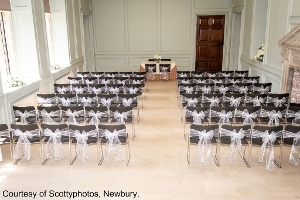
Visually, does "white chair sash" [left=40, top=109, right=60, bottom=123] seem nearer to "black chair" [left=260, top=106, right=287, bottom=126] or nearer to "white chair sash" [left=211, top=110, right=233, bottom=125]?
"white chair sash" [left=211, top=110, right=233, bottom=125]

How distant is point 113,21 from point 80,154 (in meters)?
12.1

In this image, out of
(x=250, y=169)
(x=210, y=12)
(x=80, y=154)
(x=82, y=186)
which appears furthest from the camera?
(x=210, y=12)

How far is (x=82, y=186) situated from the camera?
5.29 meters

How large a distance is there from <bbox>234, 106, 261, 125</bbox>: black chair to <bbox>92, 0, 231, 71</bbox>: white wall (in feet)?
33.9

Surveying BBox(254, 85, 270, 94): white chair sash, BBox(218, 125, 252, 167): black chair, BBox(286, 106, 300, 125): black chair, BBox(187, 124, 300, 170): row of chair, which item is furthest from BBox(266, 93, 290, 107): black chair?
BBox(218, 125, 252, 167): black chair

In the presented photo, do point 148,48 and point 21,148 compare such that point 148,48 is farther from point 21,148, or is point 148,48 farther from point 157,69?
point 21,148

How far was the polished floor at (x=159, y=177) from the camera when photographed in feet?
16.6

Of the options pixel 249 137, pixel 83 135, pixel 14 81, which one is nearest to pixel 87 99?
pixel 14 81

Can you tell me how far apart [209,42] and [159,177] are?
12925 mm

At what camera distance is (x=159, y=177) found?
18.2 feet

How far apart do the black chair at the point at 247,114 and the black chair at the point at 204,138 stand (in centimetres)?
133

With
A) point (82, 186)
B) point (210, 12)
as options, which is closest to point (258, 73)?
point (210, 12)

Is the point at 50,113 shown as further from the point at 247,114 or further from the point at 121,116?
the point at 247,114

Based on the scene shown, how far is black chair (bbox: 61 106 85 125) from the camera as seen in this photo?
731 cm
